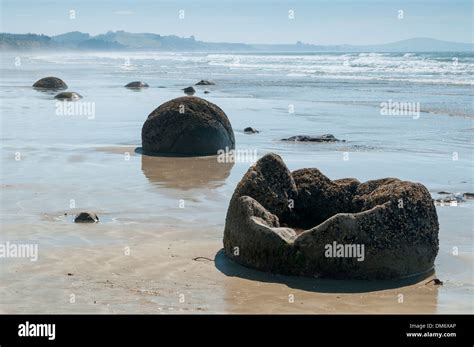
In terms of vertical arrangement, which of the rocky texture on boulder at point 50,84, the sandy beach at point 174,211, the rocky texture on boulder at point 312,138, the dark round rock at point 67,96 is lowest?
the sandy beach at point 174,211

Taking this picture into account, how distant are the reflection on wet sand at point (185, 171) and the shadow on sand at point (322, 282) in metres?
4.67

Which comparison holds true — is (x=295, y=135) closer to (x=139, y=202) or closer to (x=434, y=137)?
(x=434, y=137)

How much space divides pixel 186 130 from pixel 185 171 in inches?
83.5

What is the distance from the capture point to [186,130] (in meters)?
16.6

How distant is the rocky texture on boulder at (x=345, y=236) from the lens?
830 centimetres

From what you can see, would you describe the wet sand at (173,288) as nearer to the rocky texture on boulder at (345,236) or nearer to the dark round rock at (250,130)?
the rocky texture on boulder at (345,236)

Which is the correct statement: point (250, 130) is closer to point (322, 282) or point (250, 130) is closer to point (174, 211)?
point (174, 211)

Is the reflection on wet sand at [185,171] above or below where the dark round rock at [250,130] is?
below

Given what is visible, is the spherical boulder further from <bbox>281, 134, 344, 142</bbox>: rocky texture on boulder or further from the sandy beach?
<bbox>281, 134, 344, 142</bbox>: rocky texture on boulder

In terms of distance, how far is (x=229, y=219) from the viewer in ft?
29.6

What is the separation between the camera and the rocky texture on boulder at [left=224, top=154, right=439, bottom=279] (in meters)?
8.30

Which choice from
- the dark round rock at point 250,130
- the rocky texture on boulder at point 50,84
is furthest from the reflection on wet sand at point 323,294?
the rocky texture on boulder at point 50,84

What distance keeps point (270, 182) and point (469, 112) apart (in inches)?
713
